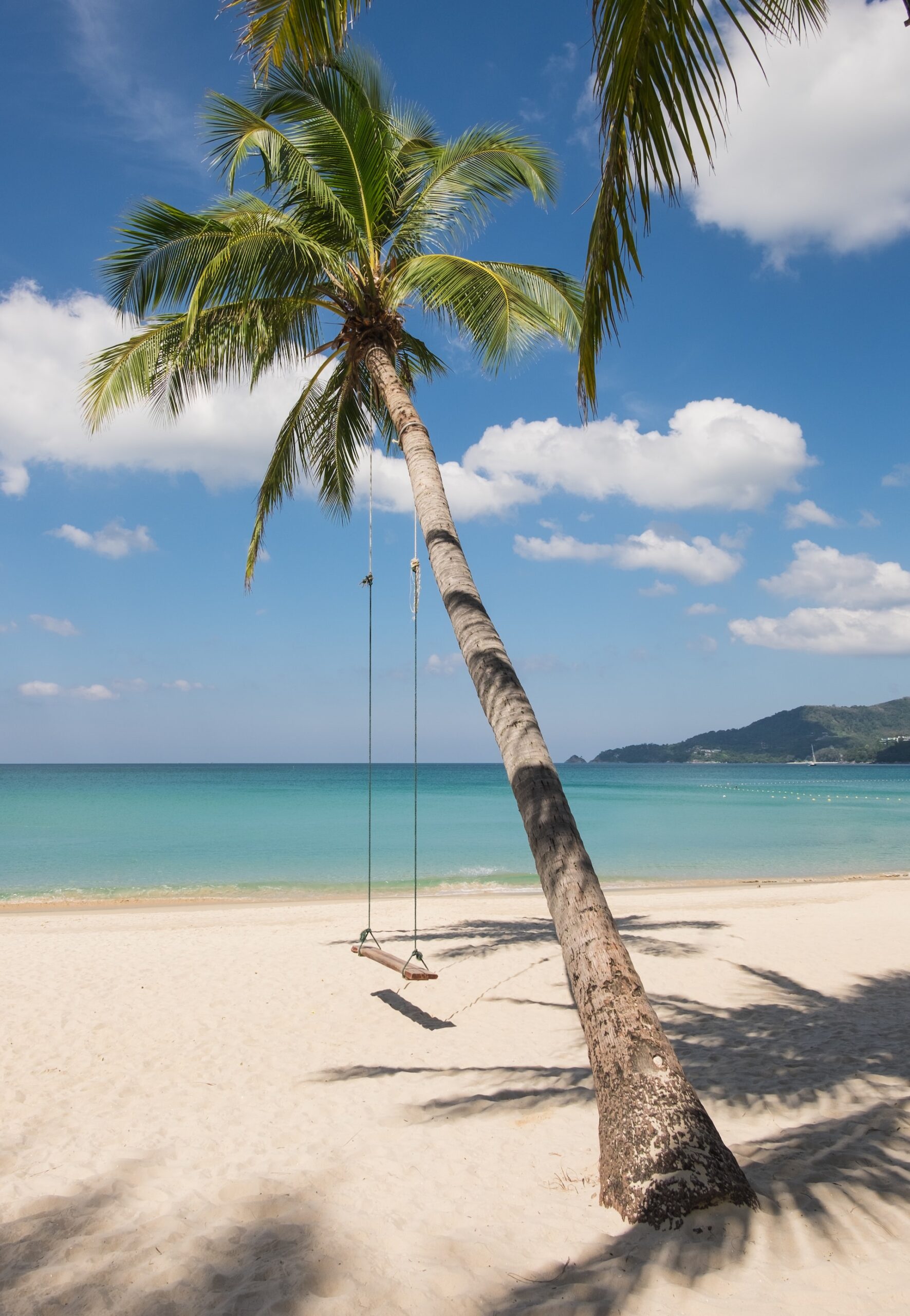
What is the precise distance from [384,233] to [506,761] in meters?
5.65

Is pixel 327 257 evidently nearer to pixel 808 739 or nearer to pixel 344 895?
pixel 344 895

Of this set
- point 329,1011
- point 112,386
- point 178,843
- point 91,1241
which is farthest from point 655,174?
point 178,843

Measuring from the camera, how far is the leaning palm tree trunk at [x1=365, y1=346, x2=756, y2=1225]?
290 centimetres

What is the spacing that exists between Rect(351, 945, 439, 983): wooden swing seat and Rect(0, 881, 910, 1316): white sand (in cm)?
40

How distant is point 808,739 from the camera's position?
146875 millimetres

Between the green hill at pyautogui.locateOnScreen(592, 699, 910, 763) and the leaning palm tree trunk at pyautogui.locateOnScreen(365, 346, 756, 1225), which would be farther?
the green hill at pyautogui.locateOnScreen(592, 699, 910, 763)

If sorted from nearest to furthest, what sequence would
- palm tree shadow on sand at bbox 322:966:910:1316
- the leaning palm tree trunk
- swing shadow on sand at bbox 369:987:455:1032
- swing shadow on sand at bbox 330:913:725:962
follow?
1. palm tree shadow on sand at bbox 322:966:910:1316
2. the leaning palm tree trunk
3. swing shadow on sand at bbox 369:987:455:1032
4. swing shadow on sand at bbox 330:913:725:962

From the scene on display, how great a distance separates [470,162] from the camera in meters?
7.45

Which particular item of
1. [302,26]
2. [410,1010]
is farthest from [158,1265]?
[302,26]

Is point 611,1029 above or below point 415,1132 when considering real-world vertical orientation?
above

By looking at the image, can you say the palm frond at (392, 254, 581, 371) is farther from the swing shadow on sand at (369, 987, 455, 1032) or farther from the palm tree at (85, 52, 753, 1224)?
the swing shadow on sand at (369, 987, 455, 1032)

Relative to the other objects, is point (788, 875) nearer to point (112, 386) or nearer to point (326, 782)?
point (112, 386)

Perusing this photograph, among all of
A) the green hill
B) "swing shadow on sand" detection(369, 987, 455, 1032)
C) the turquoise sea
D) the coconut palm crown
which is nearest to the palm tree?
the coconut palm crown

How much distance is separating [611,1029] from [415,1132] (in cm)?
178
